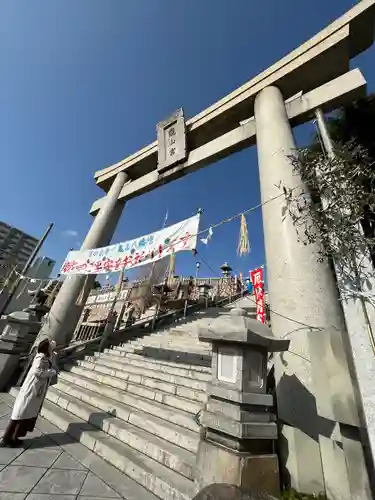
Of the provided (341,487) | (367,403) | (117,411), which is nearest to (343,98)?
(367,403)

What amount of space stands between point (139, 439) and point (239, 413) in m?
1.99

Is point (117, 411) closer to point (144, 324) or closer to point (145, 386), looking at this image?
point (145, 386)

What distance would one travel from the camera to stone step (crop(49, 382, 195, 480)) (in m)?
2.92

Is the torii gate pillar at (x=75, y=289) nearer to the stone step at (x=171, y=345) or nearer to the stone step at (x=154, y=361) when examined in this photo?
the stone step at (x=154, y=361)

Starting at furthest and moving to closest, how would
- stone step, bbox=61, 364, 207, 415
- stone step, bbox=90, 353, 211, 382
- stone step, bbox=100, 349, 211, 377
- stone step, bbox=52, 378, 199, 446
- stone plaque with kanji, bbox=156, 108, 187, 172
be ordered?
1. stone plaque with kanji, bbox=156, 108, 187, 172
2. stone step, bbox=100, 349, 211, 377
3. stone step, bbox=90, 353, 211, 382
4. stone step, bbox=61, 364, 207, 415
5. stone step, bbox=52, 378, 199, 446

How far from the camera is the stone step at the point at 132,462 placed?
2.62 meters

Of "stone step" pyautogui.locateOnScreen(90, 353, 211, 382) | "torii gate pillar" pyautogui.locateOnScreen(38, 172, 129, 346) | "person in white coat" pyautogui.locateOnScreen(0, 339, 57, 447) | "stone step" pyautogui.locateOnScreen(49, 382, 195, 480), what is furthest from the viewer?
"torii gate pillar" pyautogui.locateOnScreen(38, 172, 129, 346)

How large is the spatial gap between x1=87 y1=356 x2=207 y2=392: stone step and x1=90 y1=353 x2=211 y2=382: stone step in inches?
3.7

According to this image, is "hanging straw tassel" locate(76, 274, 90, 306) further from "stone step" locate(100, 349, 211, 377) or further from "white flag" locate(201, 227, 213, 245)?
"white flag" locate(201, 227, 213, 245)

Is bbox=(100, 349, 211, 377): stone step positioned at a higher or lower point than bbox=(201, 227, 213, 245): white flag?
lower

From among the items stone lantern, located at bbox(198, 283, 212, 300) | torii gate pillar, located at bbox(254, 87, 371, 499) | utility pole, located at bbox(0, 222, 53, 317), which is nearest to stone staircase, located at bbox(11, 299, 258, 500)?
torii gate pillar, located at bbox(254, 87, 371, 499)

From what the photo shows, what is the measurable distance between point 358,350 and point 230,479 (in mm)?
1726

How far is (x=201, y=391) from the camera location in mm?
4242

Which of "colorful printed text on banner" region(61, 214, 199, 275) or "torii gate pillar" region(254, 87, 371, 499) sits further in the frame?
"colorful printed text on banner" region(61, 214, 199, 275)
